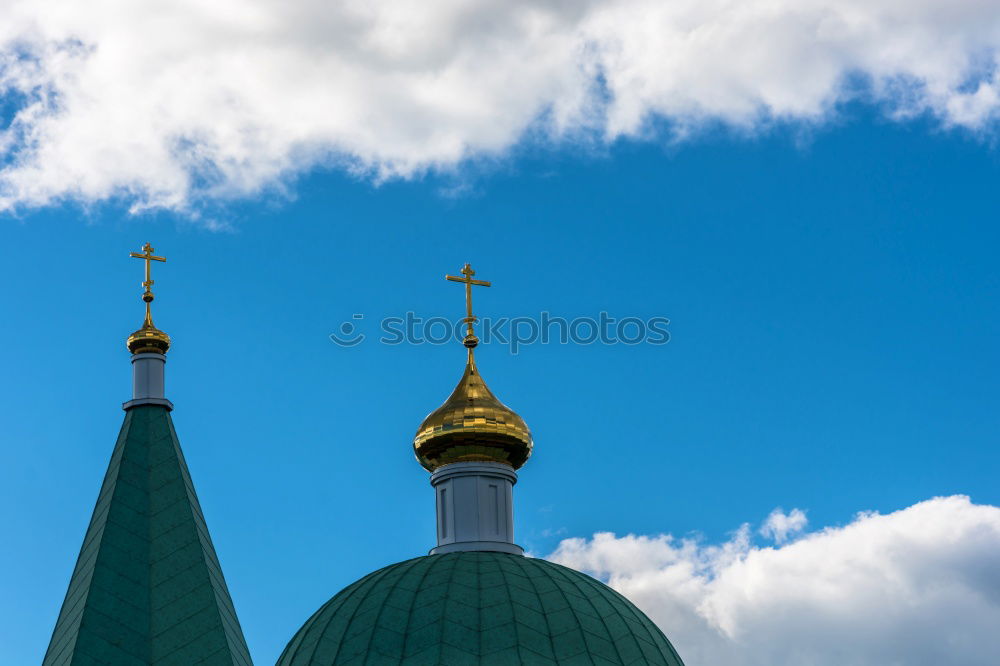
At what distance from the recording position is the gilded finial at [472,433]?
26.6 m

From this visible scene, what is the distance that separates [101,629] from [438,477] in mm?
7529

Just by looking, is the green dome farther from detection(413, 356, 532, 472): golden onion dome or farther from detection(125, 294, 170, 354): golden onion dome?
detection(125, 294, 170, 354): golden onion dome

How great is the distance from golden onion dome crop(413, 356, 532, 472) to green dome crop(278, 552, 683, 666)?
2176 mm

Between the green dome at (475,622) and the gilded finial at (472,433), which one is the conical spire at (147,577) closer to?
the green dome at (475,622)

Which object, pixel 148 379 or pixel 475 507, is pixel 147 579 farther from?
pixel 475 507

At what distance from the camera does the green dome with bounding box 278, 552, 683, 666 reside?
76.2ft

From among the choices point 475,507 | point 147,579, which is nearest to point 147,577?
point 147,579

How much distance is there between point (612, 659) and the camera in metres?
23.5

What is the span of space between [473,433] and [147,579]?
6.87 m

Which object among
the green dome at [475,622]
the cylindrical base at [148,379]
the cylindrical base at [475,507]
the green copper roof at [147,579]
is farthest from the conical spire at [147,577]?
the cylindrical base at [475,507]

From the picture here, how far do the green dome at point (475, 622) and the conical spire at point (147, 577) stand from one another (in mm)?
2970

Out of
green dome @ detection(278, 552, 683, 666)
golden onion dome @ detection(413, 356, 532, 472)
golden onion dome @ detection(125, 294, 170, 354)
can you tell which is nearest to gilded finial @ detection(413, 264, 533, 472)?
golden onion dome @ detection(413, 356, 532, 472)

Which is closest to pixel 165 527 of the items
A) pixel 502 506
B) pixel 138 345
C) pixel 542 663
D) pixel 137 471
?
pixel 137 471

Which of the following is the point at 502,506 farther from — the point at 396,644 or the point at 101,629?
the point at 101,629
